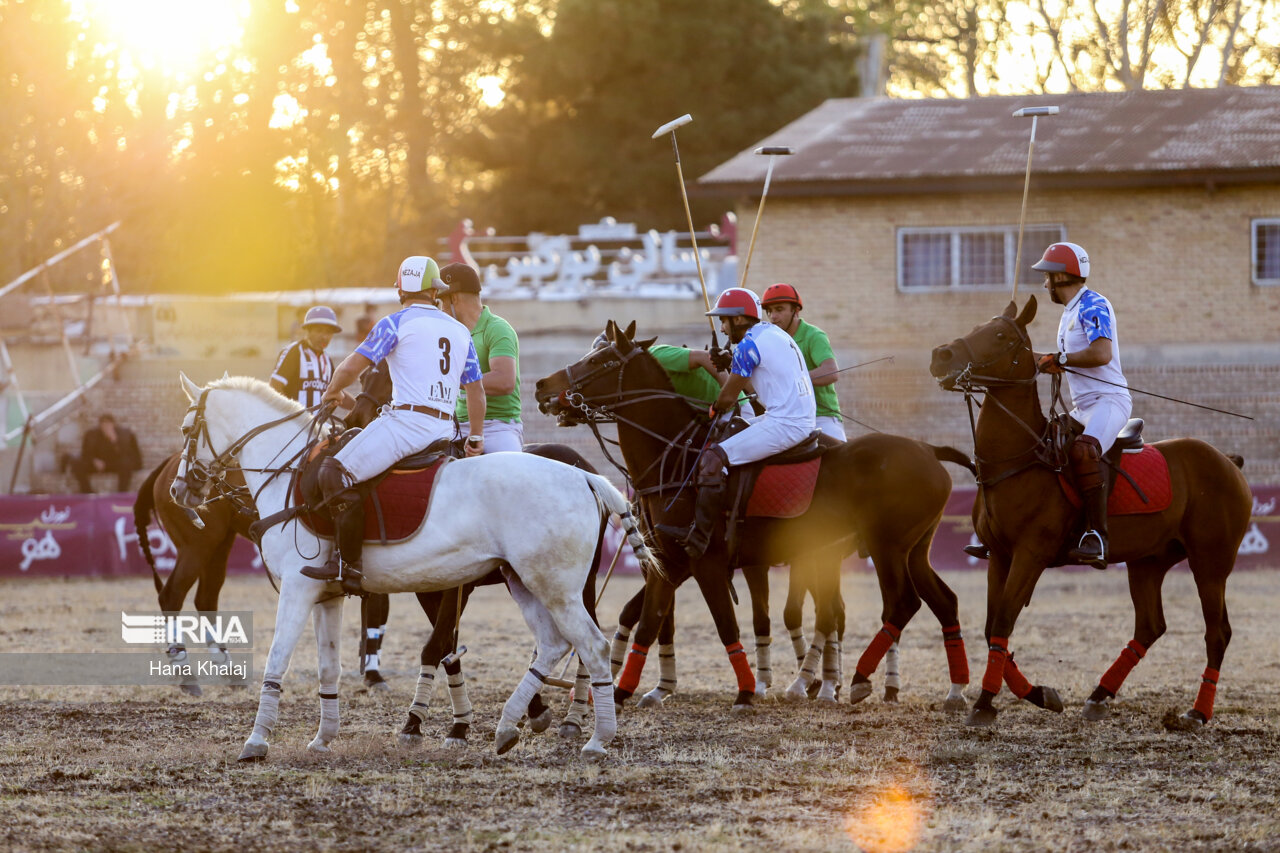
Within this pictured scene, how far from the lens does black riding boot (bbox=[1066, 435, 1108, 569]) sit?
8.97 meters

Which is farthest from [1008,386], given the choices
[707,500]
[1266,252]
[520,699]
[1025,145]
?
[1266,252]

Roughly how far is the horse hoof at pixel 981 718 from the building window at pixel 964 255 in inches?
683

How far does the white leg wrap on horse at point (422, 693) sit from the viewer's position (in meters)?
8.26

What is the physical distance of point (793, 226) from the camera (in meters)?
26.1

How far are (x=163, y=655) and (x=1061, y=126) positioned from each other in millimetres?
19841

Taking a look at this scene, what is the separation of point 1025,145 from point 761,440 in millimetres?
18098

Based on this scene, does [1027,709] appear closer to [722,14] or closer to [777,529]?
[777,529]

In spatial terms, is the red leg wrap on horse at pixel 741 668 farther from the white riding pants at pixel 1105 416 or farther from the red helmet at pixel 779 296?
the white riding pants at pixel 1105 416

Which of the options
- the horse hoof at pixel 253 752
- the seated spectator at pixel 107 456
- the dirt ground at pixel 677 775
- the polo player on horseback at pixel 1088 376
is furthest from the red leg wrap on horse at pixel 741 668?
the seated spectator at pixel 107 456

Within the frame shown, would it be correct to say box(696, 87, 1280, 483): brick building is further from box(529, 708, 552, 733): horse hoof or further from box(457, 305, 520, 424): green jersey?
box(529, 708, 552, 733): horse hoof

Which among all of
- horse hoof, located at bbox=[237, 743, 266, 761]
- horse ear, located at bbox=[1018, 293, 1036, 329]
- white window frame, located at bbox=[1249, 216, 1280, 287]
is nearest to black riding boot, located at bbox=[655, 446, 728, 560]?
horse ear, located at bbox=[1018, 293, 1036, 329]

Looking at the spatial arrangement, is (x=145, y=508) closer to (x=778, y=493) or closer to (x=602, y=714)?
(x=778, y=493)

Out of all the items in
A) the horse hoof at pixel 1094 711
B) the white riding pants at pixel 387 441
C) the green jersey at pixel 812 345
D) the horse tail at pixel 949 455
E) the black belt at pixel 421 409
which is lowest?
the horse hoof at pixel 1094 711

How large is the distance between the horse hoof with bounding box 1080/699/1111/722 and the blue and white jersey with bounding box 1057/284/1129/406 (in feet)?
5.71
